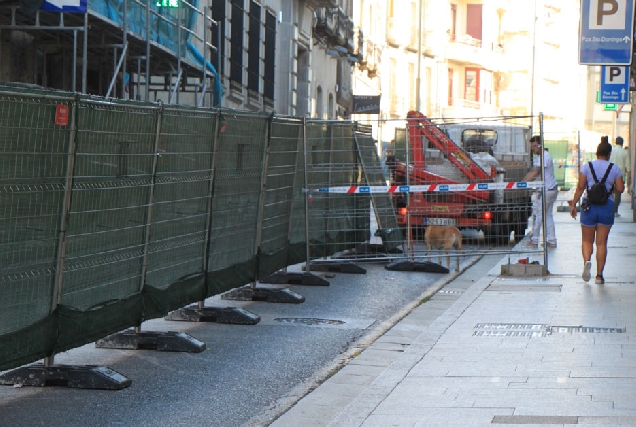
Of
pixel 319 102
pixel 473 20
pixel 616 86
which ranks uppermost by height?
pixel 473 20

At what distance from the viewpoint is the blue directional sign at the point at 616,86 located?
25.2 metres

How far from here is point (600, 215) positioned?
47.8ft

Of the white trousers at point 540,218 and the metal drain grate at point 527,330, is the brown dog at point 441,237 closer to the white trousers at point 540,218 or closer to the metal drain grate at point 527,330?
the white trousers at point 540,218

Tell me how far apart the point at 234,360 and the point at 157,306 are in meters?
0.74

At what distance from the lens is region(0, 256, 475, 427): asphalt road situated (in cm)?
746

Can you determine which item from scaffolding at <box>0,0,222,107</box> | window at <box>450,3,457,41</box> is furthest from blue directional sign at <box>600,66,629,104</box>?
window at <box>450,3,457,41</box>

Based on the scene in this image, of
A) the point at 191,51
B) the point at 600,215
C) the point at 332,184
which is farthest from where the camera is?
the point at 191,51

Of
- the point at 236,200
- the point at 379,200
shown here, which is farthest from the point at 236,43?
the point at 236,200

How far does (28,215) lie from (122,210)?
143cm

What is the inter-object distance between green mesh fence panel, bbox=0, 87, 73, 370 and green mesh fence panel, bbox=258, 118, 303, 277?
5.09 metres

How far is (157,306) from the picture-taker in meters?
9.68

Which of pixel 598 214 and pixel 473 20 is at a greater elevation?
pixel 473 20

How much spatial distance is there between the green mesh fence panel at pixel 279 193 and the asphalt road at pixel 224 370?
58 centimetres

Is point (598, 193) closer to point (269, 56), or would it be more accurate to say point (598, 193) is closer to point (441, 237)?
point (441, 237)
